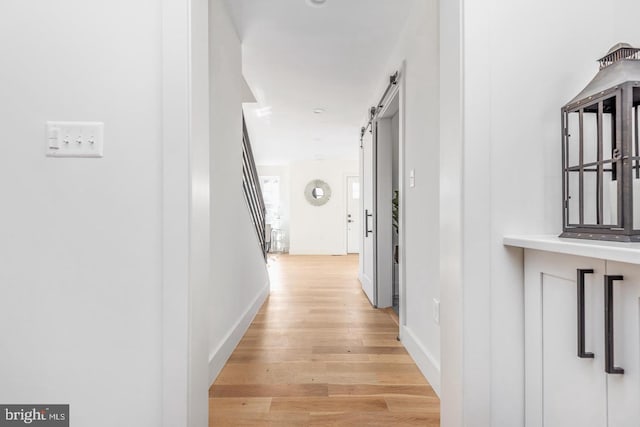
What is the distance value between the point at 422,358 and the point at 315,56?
8.63ft

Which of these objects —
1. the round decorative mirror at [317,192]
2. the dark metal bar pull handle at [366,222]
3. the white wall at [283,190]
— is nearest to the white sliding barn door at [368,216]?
the dark metal bar pull handle at [366,222]

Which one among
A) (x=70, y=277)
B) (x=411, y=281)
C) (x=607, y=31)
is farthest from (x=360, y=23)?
(x=70, y=277)

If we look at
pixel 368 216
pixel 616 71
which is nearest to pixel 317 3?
pixel 616 71

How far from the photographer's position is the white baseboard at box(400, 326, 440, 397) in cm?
194

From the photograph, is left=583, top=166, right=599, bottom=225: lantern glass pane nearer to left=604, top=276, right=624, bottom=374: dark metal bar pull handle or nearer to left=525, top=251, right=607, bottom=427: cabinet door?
left=525, top=251, right=607, bottom=427: cabinet door

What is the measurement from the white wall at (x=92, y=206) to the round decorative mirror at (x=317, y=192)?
8.02 m

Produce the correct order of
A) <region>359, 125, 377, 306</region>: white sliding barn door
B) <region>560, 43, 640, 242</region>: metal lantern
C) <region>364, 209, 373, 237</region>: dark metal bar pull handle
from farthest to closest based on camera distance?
1. <region>364, 209, 373, 237</region>: dark metal bar pull handle
2. <region>359, 125, 377, 306</region>: white sliding barn door
3. <region>560, 43, 640, 242</region>: metal lantern

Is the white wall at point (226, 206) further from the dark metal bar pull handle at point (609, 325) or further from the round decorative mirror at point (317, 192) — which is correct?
the round decorative mirror at point (317, 192)

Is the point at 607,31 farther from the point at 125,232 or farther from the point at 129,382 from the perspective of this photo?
the point at 129,382

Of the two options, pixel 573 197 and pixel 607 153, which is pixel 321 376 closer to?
pixel 573 197

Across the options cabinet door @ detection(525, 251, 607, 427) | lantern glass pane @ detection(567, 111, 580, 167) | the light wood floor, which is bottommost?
the light wood floor

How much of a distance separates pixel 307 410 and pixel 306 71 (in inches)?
118

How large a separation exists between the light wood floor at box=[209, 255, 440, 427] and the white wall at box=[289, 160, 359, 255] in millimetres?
5479

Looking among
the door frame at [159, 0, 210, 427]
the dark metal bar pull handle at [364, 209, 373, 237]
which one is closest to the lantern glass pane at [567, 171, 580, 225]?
the door frame at [159, 0, 210, 427]
